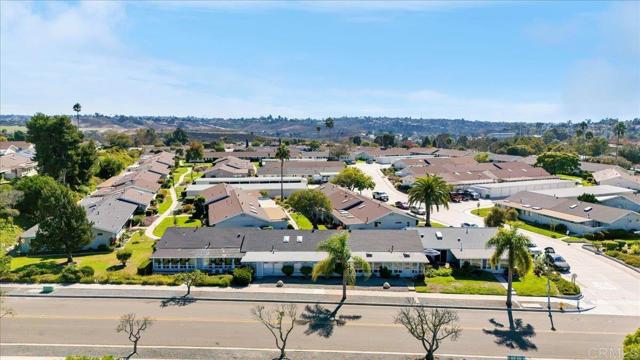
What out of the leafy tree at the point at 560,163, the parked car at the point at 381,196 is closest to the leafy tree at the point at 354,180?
the parked car at the point at 381,196

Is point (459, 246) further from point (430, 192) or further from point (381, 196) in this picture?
point (381, 196)

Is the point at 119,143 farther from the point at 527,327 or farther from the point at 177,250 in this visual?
the point at 527,327

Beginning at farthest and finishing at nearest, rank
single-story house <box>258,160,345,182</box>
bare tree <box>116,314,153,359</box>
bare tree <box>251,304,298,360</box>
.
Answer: single-story house <box>258,160,345,182</box> < bare tree <box>251,304,298,360</box> < bare tree <box>116,314,153,359</box>

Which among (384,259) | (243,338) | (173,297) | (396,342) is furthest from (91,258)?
(396,342)

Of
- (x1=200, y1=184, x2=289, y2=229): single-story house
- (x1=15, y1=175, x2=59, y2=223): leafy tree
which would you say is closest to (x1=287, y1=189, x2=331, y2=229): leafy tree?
(x1=200, y1=184, x2=289, y2=229): single-story house

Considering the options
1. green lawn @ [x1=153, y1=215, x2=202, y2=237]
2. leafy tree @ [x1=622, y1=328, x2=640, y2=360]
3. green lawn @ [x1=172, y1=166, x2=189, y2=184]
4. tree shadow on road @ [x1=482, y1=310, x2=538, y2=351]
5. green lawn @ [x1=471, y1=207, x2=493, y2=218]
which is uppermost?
leafy tree @ [x1=622, y1=328, x2=640, y2=360]

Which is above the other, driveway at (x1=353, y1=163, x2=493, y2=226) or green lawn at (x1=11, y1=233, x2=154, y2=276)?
driveway at (x1=353, y1=163, x2=493, y2=226)

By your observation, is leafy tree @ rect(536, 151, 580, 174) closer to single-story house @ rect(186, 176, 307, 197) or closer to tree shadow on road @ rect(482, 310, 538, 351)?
single-story house @ rect(186, 176, 307, 197)
